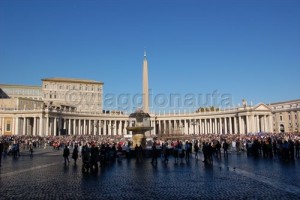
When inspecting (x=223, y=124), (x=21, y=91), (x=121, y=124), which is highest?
(x=21, y=91)

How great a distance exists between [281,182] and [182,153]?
384 inches

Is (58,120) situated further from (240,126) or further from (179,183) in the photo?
(179,183)

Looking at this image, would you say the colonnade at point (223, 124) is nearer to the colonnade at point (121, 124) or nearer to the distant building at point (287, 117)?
the colonnade at point (121, 124)

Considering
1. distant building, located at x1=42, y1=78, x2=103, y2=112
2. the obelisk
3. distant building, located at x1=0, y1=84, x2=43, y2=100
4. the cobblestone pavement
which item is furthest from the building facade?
the cobblestone pavement

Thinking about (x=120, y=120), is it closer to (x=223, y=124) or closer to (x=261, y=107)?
(x=223, y=124)

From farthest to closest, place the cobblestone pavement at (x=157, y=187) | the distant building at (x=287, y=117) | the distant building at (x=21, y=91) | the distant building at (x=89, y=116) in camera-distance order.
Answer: the distant building at (x=21, y=91) → the distant building at (x=287, y=117) → the distant building at (x=89, y=116) → the cobblestone pavement at (x=157, y=187)

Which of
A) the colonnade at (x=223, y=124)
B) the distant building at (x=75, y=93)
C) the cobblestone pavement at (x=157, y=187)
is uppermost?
the distant building at (x=75, y=93)

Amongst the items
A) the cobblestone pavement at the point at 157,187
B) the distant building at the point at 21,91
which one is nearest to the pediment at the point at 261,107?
the distant building at the point at 21,91

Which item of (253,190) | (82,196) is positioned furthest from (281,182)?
(82,196)

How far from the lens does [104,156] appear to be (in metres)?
18.7

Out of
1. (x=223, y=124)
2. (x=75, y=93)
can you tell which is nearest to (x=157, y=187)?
(x=223, y=124)

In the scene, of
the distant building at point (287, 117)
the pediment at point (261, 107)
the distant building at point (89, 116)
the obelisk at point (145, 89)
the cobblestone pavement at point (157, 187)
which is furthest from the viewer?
the distant building at point (287, 117)

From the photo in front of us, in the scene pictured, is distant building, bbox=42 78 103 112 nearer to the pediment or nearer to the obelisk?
the pediment

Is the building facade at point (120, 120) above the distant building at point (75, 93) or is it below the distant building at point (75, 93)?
below
